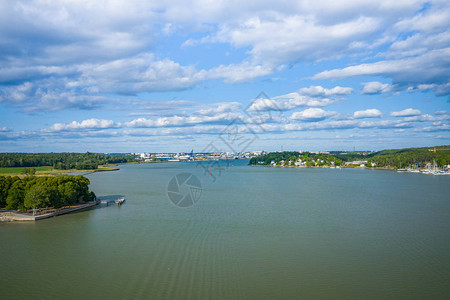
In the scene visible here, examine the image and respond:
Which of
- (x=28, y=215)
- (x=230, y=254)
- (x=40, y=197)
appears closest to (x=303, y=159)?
(x=40, y=197)

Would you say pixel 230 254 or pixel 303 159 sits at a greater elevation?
pixel 303 159

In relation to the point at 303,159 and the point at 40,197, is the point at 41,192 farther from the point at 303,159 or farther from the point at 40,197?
the point at 303,159

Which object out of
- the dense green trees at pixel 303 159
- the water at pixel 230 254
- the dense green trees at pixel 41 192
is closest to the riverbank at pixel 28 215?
the dense green trees at pixel 41 192

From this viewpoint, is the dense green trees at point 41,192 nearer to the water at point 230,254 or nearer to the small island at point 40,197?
the small island at point 40,197

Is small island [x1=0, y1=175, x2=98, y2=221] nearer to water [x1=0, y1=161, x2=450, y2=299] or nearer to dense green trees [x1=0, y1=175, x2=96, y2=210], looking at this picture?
dense green trees [x1=0, y1=175, x2=96, y2=210]

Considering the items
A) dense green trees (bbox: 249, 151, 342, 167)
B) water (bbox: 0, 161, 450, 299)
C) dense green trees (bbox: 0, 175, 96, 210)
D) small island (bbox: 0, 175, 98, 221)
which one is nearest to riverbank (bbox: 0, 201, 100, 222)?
small island (bbox: 0, 175, 98, 221)
